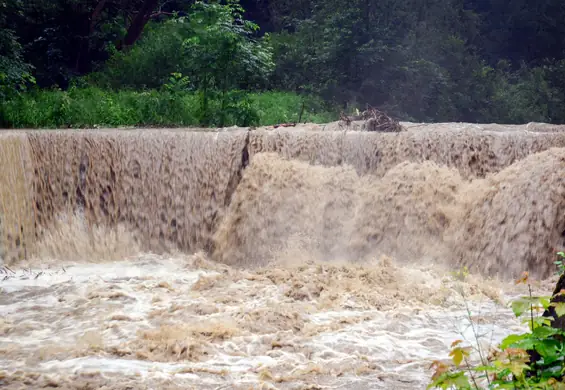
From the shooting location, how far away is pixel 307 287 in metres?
6.61

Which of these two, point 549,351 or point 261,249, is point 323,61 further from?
point 549,351

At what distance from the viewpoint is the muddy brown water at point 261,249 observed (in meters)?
5.05

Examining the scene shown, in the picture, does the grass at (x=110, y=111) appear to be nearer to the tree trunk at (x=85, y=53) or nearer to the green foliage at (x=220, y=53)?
the green foliage at (x=220, y=53)

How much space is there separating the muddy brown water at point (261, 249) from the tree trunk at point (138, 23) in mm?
9791

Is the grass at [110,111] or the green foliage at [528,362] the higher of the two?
the grass at [110,111]

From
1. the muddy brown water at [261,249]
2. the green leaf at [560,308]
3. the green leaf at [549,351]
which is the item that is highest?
the green leaf at [560,308]

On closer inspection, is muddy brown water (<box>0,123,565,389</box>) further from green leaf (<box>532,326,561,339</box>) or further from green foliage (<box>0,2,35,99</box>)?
green foliage (<box>0,2,35,99</box>)

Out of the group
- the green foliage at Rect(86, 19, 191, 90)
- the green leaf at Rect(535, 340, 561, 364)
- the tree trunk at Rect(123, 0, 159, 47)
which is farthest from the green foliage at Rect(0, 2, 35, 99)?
the green leaf at Rect(535, 340, 561, 364)

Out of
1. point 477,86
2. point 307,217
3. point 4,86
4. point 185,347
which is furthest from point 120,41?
point 185,347

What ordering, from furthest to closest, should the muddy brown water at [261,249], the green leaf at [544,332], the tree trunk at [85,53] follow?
the tree trunk at [85,53] → the muddy brown water at [261,249] → the green leaf at [544,332]

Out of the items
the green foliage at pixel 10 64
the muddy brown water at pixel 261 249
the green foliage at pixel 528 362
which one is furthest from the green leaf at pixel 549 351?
the green foliage at pixel 10 64

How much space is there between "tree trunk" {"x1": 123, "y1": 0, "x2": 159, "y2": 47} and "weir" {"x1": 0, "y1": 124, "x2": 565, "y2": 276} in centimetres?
1036

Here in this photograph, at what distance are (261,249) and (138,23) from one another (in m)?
12.2

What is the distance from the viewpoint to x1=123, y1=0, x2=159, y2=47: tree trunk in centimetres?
1833
